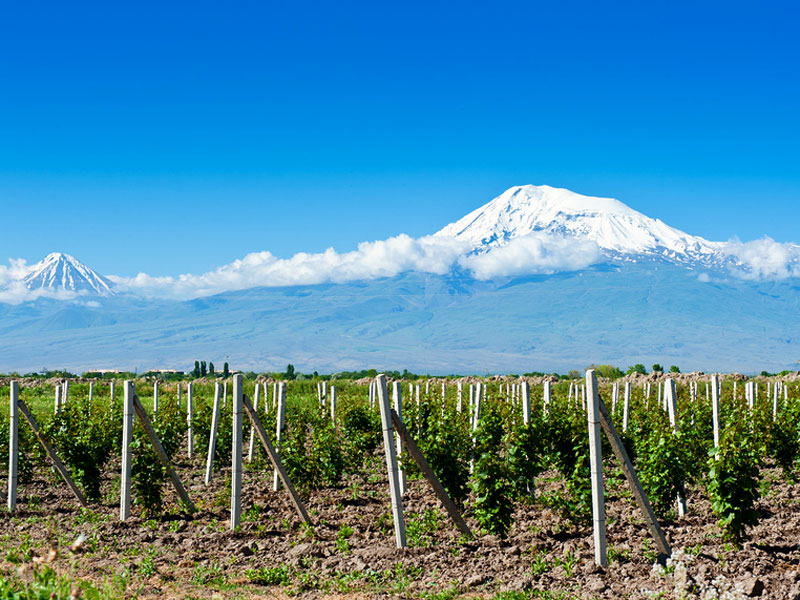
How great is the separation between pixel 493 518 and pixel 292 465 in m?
4.23

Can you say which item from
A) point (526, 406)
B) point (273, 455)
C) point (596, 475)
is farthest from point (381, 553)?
point (526, 406)

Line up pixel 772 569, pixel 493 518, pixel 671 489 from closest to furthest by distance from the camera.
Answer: pixel 772 569
pixel 493 518
pixel 671 489

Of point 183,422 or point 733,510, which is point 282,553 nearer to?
point 733,510

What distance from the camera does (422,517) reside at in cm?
1069

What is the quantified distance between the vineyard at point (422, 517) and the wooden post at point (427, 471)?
0.08ft

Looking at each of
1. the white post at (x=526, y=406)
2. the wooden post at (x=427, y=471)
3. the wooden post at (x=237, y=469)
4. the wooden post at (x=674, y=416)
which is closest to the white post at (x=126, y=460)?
the wooden post at (x=237, y=469)

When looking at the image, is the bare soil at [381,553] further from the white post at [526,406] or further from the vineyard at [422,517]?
the white post at [526,406]

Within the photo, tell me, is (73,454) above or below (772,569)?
above

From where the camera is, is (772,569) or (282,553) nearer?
(772,569)

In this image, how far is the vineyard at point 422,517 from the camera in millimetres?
7703

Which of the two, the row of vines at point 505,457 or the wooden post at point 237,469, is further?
the wooden post at point 237,469

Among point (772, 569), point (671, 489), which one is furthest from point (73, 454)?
point (772, 569)

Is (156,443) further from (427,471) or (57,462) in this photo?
(427,471)

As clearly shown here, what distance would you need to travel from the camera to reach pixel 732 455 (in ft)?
28.6
